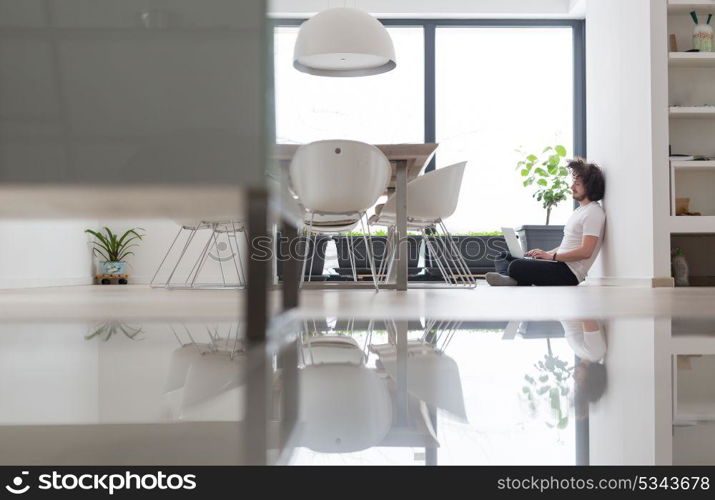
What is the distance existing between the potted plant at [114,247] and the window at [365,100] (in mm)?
1663

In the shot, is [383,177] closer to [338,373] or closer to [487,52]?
[338,373]

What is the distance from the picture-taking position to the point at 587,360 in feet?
2.44

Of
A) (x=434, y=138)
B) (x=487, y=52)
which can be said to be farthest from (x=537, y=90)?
(x=434, y=138)

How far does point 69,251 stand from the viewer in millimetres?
5156

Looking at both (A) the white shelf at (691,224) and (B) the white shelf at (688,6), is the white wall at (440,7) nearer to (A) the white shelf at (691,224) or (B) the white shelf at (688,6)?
(B) the white shelf at (688,6)

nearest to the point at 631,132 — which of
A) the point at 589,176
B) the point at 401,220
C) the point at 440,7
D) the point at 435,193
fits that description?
the point at 589,176

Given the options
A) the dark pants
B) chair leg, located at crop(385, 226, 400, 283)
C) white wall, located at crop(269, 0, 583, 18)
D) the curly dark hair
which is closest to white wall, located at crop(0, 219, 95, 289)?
chair leg, located at crop(385, 226, 400, 283)

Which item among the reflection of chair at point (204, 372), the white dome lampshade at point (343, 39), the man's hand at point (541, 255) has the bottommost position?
the reflection of chair at point (204, 372)

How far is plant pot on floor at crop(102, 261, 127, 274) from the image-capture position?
5.50 m

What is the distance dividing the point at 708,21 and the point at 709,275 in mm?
1558

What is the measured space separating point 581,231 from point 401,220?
6.28ft

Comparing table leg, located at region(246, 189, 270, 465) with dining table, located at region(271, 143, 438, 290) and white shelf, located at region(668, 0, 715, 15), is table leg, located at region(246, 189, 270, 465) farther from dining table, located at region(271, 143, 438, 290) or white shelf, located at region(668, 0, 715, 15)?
white shelf, located at region(668, 0, 715, 15)

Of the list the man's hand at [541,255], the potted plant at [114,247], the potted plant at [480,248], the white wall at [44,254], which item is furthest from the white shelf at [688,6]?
the potted plant at [114,247]

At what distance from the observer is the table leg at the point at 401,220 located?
307cm
